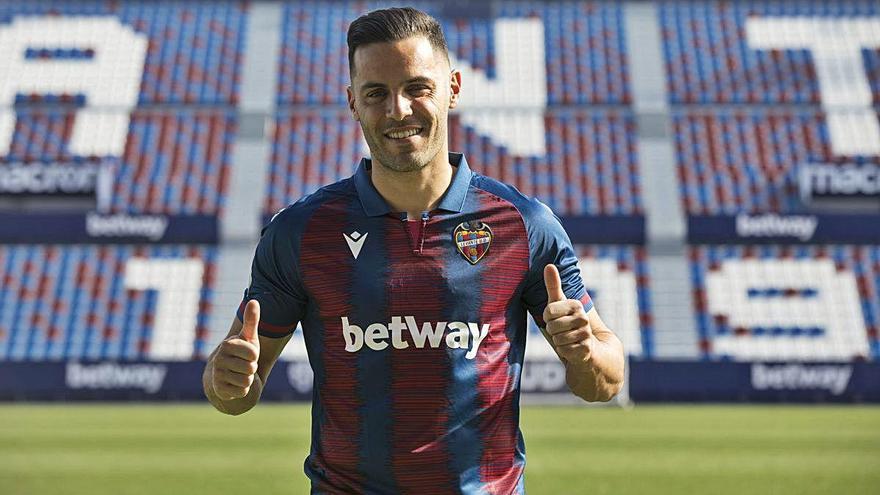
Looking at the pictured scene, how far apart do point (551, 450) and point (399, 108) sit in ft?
34.3

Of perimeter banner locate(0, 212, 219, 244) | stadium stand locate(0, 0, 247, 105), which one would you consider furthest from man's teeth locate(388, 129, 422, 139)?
stadium stand locate(0, 0, 247, 105)

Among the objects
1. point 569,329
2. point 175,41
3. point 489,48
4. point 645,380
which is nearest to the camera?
point 569,329

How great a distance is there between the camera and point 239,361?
315 cm

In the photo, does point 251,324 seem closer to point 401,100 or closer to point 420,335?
point 420,335

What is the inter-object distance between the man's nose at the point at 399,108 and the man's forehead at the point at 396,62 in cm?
5

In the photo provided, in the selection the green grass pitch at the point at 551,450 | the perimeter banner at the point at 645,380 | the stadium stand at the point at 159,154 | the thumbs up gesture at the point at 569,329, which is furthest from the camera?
the stadium stand at the point at 159,154

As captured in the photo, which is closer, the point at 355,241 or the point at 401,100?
the point at 401,100

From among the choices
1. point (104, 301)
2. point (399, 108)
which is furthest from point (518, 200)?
point (104, 301)

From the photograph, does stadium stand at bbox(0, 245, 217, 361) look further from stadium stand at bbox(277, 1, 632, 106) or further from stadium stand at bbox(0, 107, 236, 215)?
stadium stand at bbox(277, 1, 632, 106)

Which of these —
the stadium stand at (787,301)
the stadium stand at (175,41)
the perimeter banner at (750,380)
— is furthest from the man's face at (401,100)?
the stadium stand at (175,41)

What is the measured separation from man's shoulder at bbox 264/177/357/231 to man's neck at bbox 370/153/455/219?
107 mm

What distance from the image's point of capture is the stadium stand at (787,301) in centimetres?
2305

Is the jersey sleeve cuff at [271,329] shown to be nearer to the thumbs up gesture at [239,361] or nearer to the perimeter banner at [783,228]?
the thumbs up gesture at [239,361]

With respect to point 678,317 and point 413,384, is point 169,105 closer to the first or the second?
point 678,317
